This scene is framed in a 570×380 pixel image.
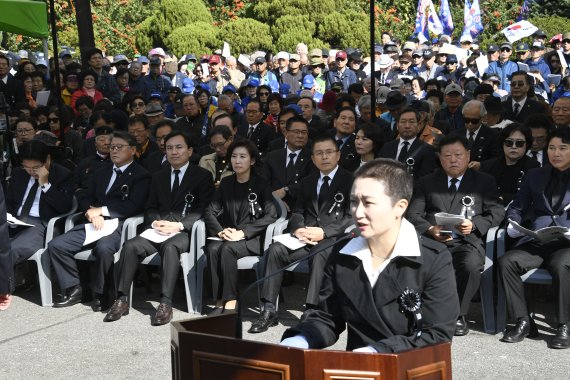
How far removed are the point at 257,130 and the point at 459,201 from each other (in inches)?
184

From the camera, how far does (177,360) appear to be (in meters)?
3.59

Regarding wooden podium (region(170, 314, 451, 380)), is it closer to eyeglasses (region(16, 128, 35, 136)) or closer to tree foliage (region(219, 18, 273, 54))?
eyeglasses (region(16, 128, 35, 136))

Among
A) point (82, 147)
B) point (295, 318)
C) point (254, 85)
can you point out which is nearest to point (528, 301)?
point (295, 318)

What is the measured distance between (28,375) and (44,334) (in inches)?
39.8

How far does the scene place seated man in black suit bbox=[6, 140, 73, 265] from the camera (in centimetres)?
878

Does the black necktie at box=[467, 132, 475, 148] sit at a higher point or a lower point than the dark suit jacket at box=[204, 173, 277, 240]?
higher

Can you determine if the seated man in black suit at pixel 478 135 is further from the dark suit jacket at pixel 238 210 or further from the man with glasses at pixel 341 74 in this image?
the man with glasses at pixel 341 74

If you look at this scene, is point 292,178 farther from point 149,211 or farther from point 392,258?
point 392,258

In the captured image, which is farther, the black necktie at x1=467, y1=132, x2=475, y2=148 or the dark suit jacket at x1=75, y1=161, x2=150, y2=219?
the black necktie at x1=467, y1=132, x2=475, y2=148

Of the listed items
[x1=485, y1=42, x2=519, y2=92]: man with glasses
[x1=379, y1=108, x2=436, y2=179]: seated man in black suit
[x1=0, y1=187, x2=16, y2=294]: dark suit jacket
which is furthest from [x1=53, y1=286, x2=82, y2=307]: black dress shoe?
[x1=485, y1=42, x2=519, y2=92]: man with glasses

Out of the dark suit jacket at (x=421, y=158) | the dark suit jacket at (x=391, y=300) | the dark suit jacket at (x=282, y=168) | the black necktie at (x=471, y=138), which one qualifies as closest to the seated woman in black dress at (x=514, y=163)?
the dark suit jacket at (x=421, y=158)

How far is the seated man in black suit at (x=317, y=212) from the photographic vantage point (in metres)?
7.62

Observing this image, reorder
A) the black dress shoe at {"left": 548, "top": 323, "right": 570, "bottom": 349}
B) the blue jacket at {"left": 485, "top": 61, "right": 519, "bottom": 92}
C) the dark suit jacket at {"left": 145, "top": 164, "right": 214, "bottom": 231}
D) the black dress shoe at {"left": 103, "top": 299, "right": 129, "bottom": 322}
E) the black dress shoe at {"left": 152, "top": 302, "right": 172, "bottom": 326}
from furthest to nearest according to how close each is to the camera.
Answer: the blue jacket at {"left": 485, "top": 61, "right": 519, "bottom": 92} < the dark suit jacket at {"left": 145, "top": 164, "right": 214, "bottom": 231} < the black dress shoe at {"left": 103, "top": 299, "right": 129, "bottom": 322} < the black dress shoe at {"left": 152, "top": 302, "right": 172, "bottom": 326} < the black dress shoe at {"left": 548, "top": 323, "right": 570, "bottom": 349}

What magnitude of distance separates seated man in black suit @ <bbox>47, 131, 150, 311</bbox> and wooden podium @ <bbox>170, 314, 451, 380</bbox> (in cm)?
472
